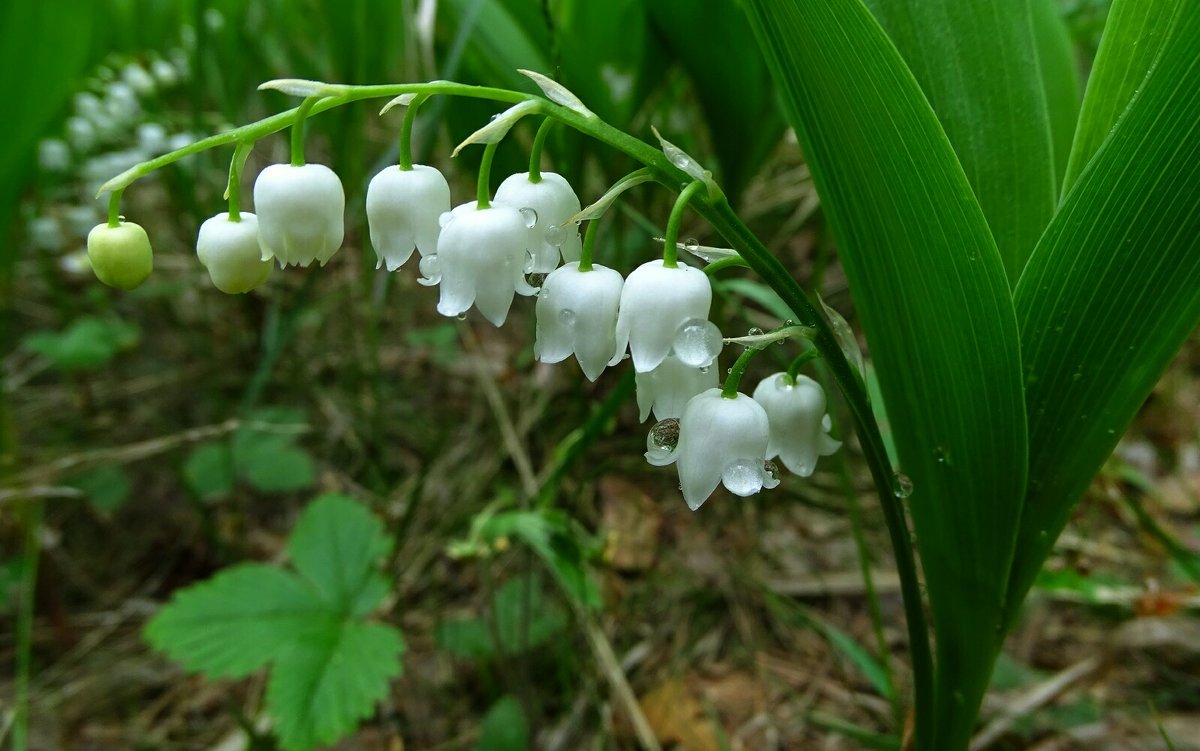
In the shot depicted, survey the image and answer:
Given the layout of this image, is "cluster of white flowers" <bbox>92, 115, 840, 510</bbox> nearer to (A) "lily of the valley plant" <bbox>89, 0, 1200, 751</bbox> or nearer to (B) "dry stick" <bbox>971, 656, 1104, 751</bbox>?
(A) "lily of the valley plant" <bbox>89, 0, 1200, 751</bbox>

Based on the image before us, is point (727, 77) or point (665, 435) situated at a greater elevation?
point (727, 77)

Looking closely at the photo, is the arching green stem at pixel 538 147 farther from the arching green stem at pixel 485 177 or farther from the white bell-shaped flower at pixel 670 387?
the white bell-shaped flower at pixel 670 387

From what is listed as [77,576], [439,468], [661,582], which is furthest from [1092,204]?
[77,576]

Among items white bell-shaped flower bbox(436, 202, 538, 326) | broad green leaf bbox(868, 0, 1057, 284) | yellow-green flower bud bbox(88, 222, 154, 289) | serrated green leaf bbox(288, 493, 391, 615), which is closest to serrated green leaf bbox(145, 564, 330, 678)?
serrated green leaf bbox(288, 493, 391, 615)

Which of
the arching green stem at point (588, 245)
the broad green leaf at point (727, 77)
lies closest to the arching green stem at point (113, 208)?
the arching green stem at point (588, 245)

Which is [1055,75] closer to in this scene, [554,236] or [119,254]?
[554,236]

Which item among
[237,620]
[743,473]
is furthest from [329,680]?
[743,473]
